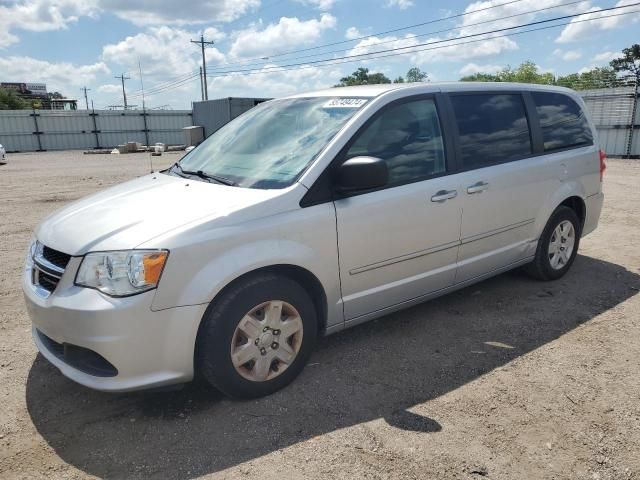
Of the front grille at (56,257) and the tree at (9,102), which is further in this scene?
the tree at (9,102)

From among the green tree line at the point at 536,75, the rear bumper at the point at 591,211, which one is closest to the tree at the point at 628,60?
the green tree line at the point at 536,75

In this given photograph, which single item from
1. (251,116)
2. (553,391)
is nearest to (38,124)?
(251,116)

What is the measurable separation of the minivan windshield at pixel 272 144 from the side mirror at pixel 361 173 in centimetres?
26

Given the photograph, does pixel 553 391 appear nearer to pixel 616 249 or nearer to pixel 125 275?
pixel 125 275

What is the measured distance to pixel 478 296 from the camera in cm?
473

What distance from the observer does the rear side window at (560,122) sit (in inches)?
183

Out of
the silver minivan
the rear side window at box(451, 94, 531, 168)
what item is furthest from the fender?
the rear side window at box(451, 94, 531, 168)

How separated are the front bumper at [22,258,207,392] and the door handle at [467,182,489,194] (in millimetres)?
2251

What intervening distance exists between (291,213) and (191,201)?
0.59 m

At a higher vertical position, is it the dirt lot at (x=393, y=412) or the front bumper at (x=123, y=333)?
the front bumper at (x=123, y=333)

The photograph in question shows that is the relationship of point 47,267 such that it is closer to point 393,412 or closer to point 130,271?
point 130,271

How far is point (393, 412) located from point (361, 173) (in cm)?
141

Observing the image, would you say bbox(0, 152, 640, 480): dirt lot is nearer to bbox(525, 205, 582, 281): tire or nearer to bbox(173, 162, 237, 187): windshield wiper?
bbox(525, 205, 582, 281): tire

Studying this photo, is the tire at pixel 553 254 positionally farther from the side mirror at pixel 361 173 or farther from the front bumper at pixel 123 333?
the front bumper at pixel 123 333
